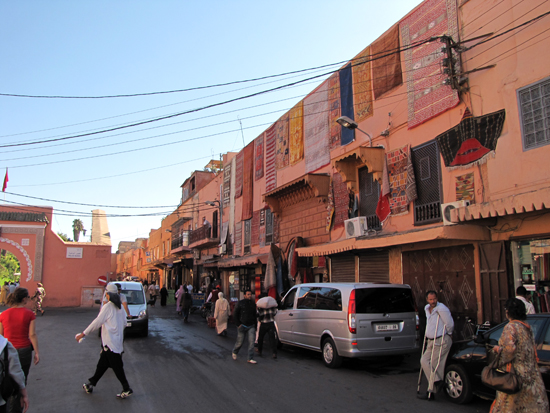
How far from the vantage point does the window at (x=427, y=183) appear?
38.5 ft

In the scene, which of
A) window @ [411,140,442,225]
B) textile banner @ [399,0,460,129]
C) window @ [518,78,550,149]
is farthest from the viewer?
window @ [411,140,442,225]

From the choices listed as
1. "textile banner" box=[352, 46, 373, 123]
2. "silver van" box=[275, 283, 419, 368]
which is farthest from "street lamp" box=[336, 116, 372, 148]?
"silver van" box=[275, 283, 419, 368]

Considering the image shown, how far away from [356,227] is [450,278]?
3.95 m

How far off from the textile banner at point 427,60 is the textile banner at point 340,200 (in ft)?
13.7

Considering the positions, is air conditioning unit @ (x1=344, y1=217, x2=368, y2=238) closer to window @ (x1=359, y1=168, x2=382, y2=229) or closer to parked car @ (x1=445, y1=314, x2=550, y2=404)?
window @ (x1=359, y1=168, x2=382, y2=229)

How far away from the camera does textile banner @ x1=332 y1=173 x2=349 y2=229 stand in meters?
16.1

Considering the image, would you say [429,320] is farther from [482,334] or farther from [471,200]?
[471,200]

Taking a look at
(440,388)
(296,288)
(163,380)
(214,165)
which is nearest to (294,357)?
(296,288)

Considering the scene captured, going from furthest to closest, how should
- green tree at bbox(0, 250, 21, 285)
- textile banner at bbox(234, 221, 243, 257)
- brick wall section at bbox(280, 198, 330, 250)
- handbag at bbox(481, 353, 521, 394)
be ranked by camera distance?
green tree at bbox(0, 250, 21, 285) → textile banner at bbox(234, 221, 243, 257) → brick wall section at bbox(280, 198, 330, 250) → handbag at bbox(481, 353, 521, 394)

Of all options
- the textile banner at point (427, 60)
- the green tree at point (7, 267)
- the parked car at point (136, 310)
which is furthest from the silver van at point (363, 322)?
the green tree at point (7, 267)

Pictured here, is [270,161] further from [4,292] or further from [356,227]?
[4,292]

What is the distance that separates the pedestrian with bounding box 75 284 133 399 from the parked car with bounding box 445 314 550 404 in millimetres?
5023

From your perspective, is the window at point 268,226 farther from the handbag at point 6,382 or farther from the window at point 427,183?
the handbag at point 6,382

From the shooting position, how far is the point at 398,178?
43.5ft
